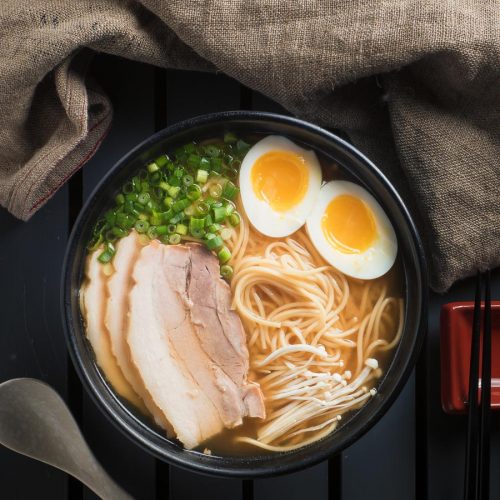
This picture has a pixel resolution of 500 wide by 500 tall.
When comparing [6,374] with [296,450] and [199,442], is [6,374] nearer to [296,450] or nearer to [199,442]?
[199,442]

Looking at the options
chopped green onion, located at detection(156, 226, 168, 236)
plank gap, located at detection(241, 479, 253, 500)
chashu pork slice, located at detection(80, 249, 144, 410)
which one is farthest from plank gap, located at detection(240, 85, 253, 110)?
plank gap, located at detection(241, 479, 253, 500)

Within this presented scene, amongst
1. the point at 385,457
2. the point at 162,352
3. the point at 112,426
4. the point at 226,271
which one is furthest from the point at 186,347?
the point at 385,457

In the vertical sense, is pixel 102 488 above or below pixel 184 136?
below

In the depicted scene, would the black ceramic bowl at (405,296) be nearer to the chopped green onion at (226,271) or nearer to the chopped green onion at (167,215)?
the chopped green onion at (167,215)

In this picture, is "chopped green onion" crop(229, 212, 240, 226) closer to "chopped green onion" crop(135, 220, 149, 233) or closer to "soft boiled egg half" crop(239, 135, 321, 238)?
"soft boiled egg half" crop(239, 135, 321, 238)

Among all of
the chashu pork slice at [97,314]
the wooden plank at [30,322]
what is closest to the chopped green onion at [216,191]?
the chashu pork slice at [97,314]

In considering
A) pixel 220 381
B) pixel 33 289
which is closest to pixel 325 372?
pixel 220 381
